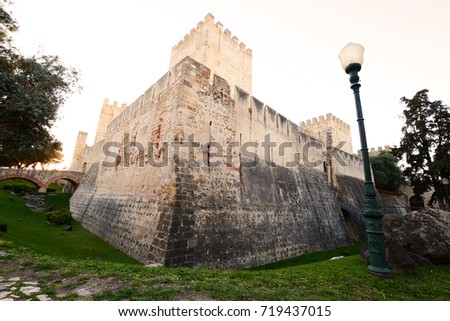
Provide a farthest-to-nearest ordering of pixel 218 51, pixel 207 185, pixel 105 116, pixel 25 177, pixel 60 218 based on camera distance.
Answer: pixel 105 116, pixel 25 177, pixel 218 51, pixel 60 218, pixel 207 185

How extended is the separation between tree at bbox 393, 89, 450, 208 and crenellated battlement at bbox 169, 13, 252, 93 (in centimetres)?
1559

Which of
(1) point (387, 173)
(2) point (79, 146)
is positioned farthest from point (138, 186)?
(2) point (79, 146)

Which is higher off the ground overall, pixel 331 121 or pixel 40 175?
pixel 331 121

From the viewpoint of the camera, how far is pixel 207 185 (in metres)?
7.00

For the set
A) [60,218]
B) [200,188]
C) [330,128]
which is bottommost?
[60,218]

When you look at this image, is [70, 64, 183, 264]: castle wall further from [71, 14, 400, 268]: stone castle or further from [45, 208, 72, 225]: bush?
[45, 208, 72, 225]: bush

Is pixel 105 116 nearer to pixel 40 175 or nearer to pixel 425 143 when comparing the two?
pixel 40 175

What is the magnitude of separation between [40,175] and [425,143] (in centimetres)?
3772

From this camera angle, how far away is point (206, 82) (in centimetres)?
808

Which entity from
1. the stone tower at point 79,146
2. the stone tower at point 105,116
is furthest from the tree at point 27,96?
the stone tower at point 79,146

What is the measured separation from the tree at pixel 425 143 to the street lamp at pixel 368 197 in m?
19.4

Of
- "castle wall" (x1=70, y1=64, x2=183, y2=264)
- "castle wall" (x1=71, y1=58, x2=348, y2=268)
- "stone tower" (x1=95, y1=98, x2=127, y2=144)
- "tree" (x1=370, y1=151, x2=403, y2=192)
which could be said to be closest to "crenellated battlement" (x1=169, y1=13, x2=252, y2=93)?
"castle wall" (x1=71, y1=58, x2=348, y2=268)
